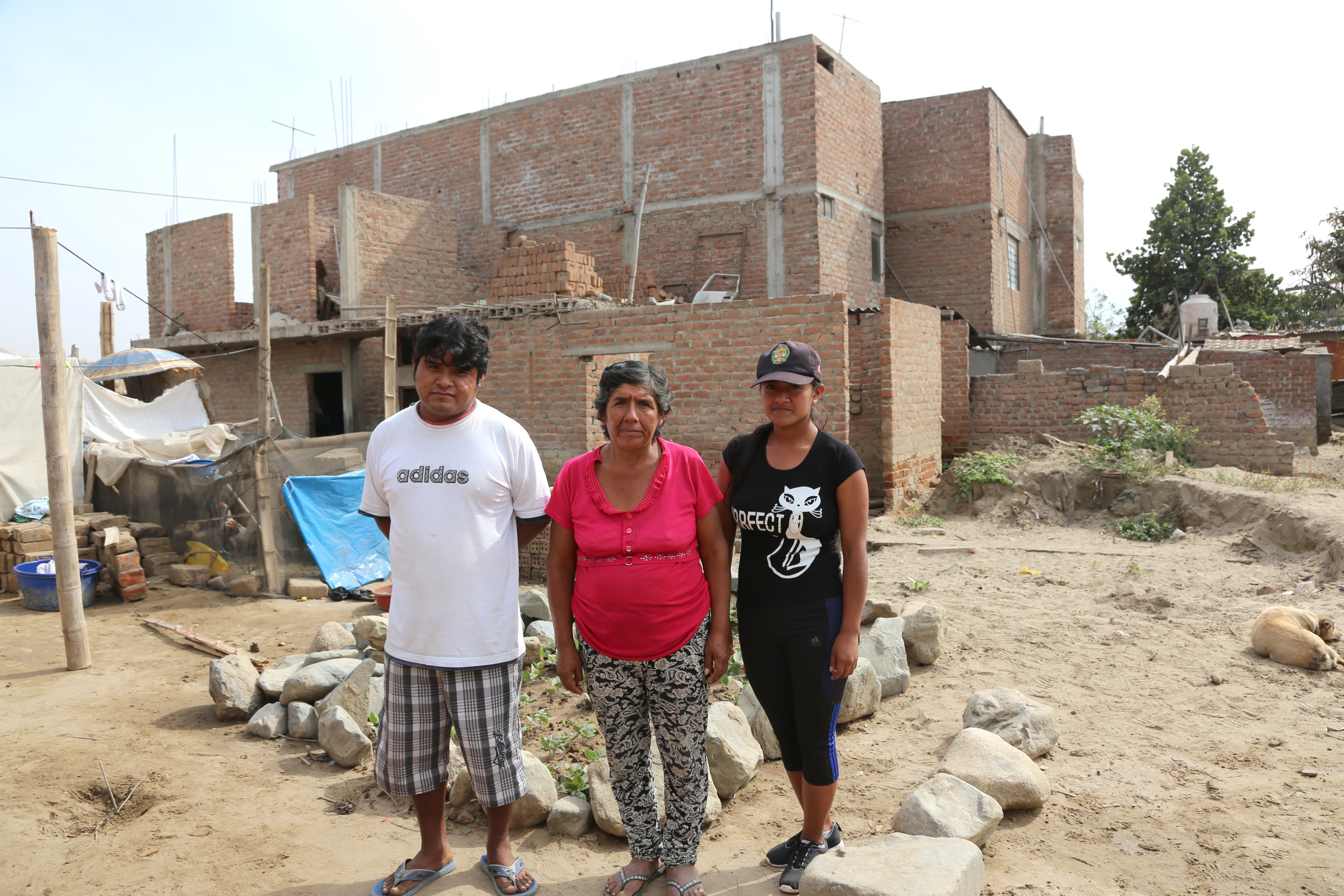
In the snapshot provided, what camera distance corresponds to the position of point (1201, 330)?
580 inches

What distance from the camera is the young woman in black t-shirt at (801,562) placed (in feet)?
7.91

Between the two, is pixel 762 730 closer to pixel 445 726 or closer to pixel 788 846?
pixel 788 846

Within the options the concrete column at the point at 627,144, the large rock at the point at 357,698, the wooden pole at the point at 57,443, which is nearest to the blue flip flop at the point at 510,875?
the large rock at the point at 357,698

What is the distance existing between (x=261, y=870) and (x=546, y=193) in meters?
13.8

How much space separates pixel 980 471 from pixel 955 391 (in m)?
1.72

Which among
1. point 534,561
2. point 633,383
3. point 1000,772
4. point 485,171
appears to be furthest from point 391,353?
point 485,171

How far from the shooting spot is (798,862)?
2.57 m

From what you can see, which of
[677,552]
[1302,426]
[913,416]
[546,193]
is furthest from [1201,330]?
[677,552]

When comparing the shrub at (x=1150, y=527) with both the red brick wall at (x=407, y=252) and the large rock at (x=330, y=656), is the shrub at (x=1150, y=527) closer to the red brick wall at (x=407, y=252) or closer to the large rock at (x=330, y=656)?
the large rock at (x=330, y=656)

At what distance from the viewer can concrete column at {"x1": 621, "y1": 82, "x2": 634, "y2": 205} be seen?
14.1 meters

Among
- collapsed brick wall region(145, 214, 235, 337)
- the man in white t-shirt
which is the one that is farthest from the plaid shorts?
collapsed brick wall region(145, 214, 235, 337)

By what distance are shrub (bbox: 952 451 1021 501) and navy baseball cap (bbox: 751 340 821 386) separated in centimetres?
763

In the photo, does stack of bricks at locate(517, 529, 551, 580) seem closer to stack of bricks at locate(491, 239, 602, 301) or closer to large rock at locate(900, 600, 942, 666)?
stack of bricks at locate(491, 239, 602, 301)

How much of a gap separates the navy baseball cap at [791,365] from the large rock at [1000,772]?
1646mm
